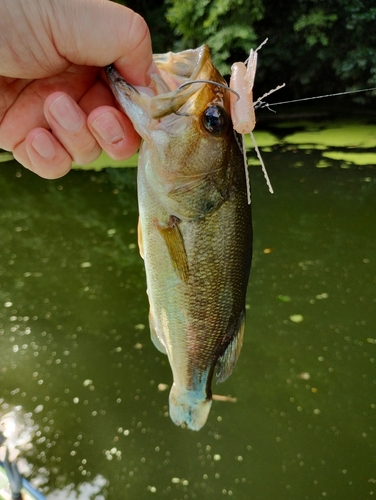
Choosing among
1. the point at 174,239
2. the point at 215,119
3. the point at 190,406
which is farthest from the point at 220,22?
the point at 190,406

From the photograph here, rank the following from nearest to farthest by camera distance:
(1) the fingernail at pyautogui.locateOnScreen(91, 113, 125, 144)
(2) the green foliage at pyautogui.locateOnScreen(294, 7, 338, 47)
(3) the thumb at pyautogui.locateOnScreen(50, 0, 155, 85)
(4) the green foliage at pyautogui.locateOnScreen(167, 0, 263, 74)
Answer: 1. (3) the thumb at pyautogui.locateOnScreen(50, 0, 155, 85)
2. (1) the fingernail at pyautogui.locateOnScreen(91, 113, 125, 144)
3. (4) the green foliage at pyautogui.locateOnScreen(167, 0, 263, 74)
4. (2) the green foliage at pyautogui.locateOnScreen(294, 7, 338, 47)

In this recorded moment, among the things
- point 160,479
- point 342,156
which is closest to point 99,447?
point 160,479

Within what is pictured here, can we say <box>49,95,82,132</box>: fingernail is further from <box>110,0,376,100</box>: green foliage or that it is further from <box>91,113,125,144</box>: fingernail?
<box>110,0,376,100</box>: green foliage

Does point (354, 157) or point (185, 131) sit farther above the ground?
point (185, 131)

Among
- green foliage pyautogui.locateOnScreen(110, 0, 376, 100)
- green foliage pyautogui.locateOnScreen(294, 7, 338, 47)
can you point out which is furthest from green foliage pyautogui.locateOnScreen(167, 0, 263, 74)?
green foliage pyautogui.locateOnScreen(294, 7, 338, 47)

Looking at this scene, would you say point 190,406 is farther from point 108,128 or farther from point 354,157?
point 354,157

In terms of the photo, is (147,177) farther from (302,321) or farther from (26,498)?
(302,321)
